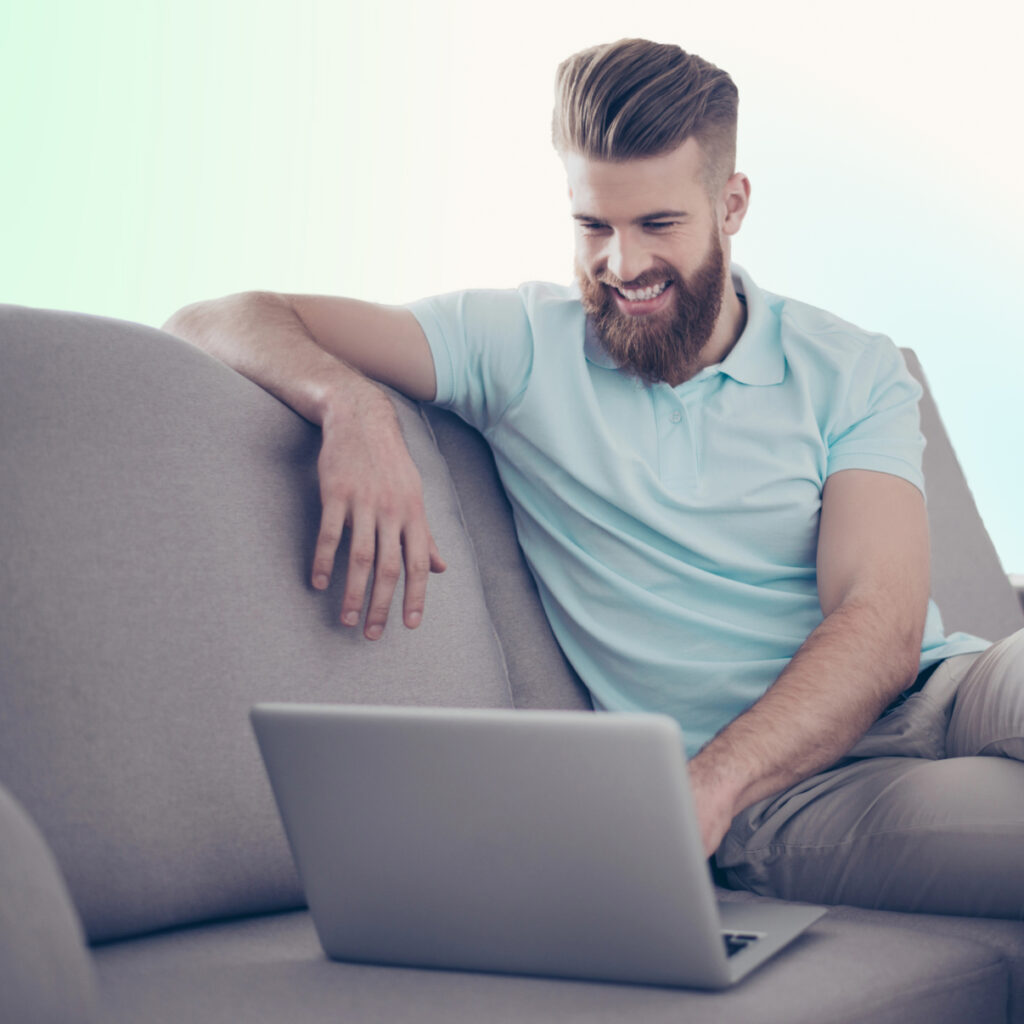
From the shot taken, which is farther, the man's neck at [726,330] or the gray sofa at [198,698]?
the man's neck at [726,330]

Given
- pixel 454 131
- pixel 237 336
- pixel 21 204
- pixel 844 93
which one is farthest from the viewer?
pixel 844 93

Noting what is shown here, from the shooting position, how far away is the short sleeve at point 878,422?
1497 millimetres

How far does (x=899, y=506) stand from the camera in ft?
4.78

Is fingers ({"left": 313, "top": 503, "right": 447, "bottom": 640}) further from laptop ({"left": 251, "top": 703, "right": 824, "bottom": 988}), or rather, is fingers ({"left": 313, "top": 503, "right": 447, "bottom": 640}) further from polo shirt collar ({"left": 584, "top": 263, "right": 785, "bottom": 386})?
polo shirt collar ({"left": 584, "top": 263, "right": 785, "bottom": 386})

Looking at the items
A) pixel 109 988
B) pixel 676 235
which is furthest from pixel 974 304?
pixel 109 988

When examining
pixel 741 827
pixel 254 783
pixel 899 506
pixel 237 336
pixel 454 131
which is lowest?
pixel 741 827

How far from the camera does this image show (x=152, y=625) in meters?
1.03

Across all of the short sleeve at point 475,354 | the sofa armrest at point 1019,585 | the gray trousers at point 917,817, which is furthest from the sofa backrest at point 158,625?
the sofa armrest at point 1019,585

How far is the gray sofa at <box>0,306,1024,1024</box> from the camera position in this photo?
2.62 ft

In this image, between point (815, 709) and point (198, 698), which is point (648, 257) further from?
point (198, 698)

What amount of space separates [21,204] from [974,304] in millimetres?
2812

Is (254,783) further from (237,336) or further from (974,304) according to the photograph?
(974,304)

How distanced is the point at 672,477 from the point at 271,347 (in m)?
0.54

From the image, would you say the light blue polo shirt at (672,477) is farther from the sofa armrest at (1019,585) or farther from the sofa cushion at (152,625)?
the sofa armrest at (1019,585)
